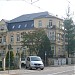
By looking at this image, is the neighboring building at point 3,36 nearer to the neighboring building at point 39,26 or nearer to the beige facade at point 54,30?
the neighboring building at point 39,26

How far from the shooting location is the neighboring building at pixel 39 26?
55341mm

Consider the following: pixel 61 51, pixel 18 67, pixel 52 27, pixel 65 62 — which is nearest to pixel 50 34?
pixel 52 27

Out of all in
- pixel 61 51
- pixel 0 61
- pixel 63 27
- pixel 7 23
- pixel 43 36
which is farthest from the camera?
pixel 7 23

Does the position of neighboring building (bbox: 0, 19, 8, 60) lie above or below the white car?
above

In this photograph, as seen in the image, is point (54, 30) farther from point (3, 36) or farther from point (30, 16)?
point (3, 36)

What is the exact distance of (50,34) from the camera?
2203 inches

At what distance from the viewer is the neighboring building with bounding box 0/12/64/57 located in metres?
55.3

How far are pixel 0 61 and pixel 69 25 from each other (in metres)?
24.3

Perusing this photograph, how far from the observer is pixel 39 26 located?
56219 mm

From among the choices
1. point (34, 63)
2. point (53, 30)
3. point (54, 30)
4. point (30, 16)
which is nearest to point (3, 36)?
point (30, 16)

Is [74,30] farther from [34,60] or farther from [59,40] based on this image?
[34,60]

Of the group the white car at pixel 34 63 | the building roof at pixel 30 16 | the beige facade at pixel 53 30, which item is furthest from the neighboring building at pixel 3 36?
the white car at pixel 34 63

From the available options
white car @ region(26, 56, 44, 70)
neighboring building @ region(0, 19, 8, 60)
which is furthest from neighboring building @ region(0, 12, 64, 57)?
white car @ region(26, 56, 44, 70)

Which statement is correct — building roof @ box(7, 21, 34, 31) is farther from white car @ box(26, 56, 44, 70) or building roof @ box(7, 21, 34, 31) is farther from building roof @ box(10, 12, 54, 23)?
white car @ box(26, 56, 44, 70)
